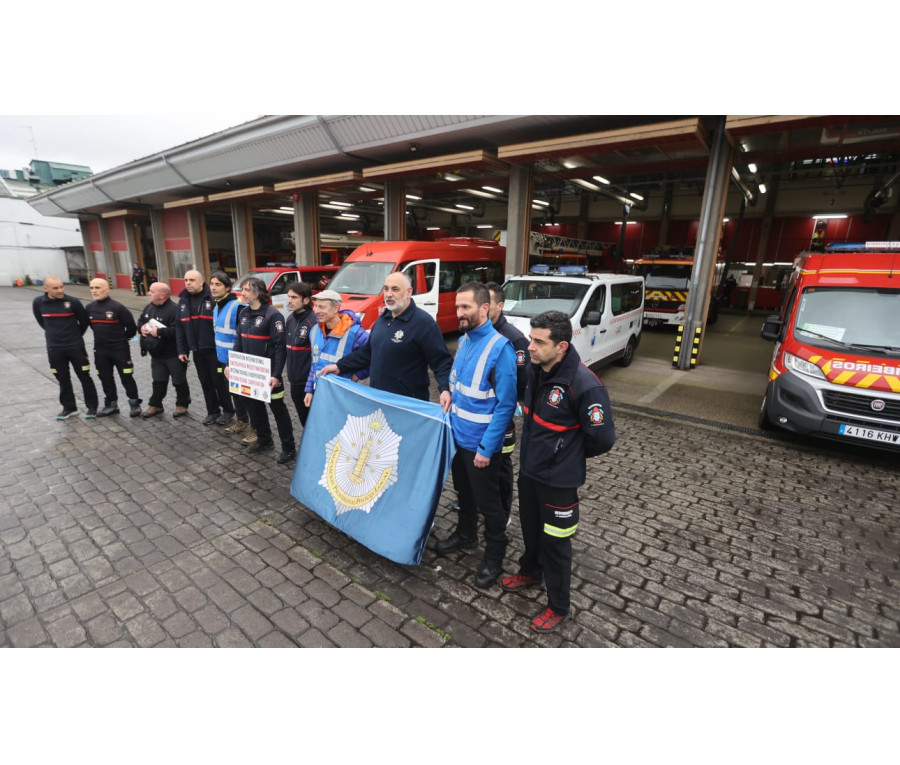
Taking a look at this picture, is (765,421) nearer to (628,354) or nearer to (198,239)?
(628,354)

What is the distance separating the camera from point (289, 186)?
618 inches

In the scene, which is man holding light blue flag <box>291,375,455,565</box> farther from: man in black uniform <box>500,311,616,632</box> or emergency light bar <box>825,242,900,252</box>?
emergency light bar <box>825,242,900,252</box>

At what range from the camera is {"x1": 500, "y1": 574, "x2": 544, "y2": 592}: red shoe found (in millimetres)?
3160

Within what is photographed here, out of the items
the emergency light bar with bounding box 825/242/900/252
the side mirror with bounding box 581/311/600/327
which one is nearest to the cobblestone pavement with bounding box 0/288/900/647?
the side mirror with bounding box 581/311/600/327

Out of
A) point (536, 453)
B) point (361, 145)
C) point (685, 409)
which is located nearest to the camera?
point (536, 453)

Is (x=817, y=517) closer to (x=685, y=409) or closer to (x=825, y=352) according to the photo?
(x=825, y=352)

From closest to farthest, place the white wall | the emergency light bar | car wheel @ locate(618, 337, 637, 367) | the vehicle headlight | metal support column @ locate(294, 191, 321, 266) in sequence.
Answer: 1. the vehicle headlight
2. the emergency light bar
3. car wheel @ locate(618, 337, 637, 367)
4. metal support column @ locate(294, 191, 321, 266)
5. the white wall

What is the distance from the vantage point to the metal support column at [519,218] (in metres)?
12.0

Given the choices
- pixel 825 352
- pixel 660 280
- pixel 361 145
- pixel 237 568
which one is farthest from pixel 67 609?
pixel 660 280

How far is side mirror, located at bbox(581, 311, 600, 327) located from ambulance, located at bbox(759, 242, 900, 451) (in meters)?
2.37

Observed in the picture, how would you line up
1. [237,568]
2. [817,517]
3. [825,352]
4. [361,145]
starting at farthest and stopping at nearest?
[361,145], [825,352], [817,517], [237,568]

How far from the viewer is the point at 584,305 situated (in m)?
7.85

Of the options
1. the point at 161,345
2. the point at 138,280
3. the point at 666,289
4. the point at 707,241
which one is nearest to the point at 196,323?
the point at 161,345

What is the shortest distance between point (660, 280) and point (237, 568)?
1573 centimetres
